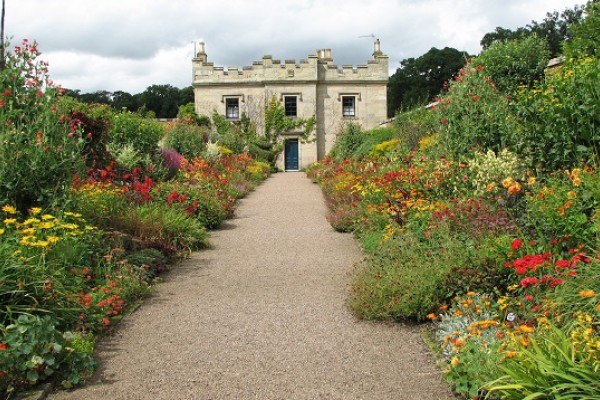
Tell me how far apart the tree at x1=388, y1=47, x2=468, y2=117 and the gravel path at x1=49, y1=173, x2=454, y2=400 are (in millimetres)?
49966

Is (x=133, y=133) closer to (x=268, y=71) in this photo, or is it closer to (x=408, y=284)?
(x=408, y=284)

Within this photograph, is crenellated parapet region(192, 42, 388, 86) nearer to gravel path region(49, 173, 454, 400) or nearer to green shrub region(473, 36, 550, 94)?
green shrub region(473, 36, 550, 94)

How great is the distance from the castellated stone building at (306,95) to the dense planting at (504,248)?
24.9 metres

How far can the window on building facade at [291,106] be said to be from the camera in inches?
1372

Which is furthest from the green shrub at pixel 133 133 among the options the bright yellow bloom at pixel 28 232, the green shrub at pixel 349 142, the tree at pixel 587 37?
the green shrub at pixel 349 142

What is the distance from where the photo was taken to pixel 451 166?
9.34 metres

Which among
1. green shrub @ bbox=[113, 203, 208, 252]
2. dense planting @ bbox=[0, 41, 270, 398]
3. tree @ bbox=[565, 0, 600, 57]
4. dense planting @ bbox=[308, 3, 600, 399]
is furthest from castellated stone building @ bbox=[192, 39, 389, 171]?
green shrub @ bbox=[113, 203, 208, 252]

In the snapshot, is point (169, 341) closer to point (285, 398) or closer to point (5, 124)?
point (285, 398)

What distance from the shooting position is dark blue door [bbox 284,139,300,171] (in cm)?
3531

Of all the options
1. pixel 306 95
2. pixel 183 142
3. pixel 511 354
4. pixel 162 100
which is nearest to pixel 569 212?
pixel 511 354

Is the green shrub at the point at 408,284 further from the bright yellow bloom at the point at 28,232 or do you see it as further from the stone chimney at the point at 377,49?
the stone chimney at the point at 377,49

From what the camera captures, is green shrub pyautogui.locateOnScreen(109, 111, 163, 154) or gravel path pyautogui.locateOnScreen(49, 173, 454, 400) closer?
gravel path pyautogui.locateOnScreen(49, 173, 454, 400)

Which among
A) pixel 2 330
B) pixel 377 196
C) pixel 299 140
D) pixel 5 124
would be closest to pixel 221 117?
pixel 299 140

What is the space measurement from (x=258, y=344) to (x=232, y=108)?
103 feet
